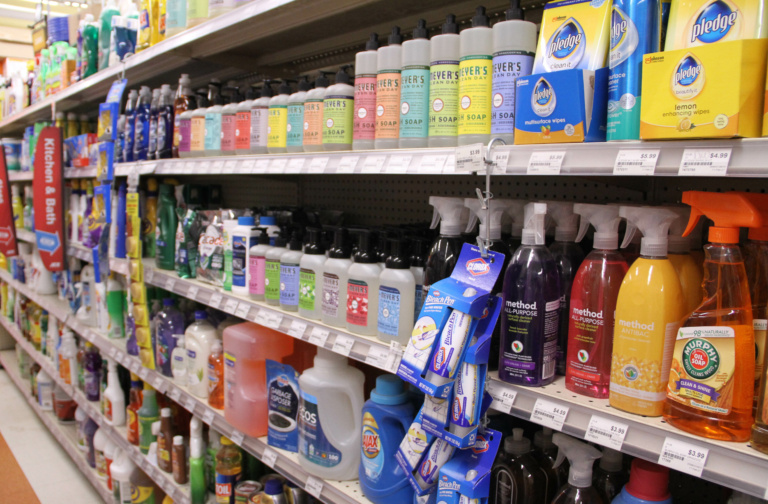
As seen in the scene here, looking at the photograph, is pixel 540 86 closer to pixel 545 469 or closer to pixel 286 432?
pixel 545 469

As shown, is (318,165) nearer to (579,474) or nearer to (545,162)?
(545,162)

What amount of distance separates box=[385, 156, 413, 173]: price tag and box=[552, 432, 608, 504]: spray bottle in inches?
24.1

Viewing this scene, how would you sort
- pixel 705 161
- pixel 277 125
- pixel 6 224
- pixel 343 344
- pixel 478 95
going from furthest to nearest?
pixel 6 224 → pixel 277 125 → pixel 343 344 → pixel 478 95 → pixel 705 161

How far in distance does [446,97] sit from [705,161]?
0.55 metres

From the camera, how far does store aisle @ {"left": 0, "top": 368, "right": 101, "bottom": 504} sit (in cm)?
292

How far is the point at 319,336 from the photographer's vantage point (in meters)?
1.42

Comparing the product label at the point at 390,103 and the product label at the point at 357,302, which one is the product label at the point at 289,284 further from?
the product label at the point at 390,103

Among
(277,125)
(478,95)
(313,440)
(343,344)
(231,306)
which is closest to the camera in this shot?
(478,95)

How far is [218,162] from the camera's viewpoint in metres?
1.82

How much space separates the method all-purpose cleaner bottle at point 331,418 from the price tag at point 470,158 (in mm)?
718

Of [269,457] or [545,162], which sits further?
[269,457]

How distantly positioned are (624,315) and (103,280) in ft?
8.84

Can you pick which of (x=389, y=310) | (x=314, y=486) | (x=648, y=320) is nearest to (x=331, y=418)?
(x=314, y=486)

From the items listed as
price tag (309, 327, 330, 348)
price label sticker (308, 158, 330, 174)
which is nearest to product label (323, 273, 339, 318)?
price tag (309, 327, 330, 348)
